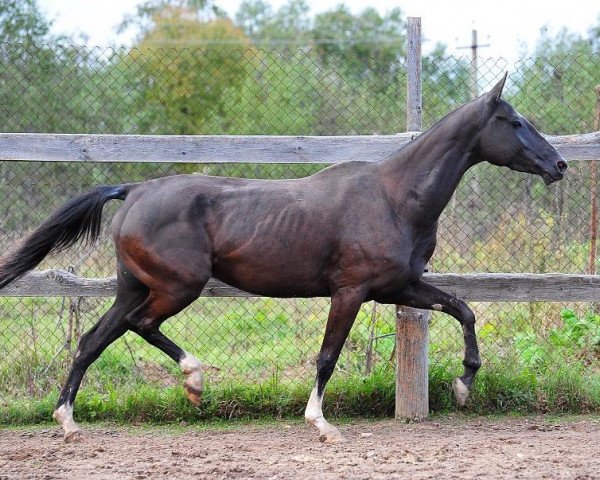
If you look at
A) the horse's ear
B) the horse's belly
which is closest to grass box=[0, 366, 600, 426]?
the horse's belly

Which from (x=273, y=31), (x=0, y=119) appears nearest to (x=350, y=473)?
(x=0, y=119)

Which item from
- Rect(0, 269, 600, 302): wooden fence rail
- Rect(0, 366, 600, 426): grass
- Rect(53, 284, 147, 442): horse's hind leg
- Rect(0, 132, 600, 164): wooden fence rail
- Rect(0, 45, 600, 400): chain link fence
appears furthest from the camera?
Rect(0, 45, 600, 400): chain link fence

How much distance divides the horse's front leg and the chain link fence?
774 millimetres

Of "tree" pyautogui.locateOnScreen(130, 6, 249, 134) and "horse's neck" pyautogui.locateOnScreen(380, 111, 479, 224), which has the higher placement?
"tree" pyautogui.locateOnScreen(130, 6, 249, 134)

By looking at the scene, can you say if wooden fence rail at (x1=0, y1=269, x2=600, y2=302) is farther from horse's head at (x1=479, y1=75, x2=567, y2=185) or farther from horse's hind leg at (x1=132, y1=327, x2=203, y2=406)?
horse's head at (x1=479, y1=75, x2=567, y2=185)

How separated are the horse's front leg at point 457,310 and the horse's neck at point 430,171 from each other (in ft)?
1.62

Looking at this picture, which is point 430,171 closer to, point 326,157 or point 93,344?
point 326,157

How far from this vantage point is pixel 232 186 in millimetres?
5910

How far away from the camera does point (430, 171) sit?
5.85 m

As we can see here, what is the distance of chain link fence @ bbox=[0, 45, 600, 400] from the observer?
7102mm

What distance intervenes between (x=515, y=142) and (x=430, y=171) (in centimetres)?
58

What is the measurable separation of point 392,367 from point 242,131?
2.96 metres

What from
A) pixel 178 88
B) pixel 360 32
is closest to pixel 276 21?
pixel 360 32

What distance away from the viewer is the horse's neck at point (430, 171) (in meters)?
5.80
